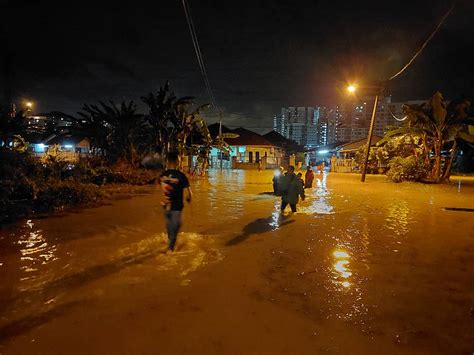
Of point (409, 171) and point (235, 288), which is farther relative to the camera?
point (409, 171)

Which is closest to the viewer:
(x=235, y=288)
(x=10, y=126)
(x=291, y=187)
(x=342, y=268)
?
→ (x=235, y=288)

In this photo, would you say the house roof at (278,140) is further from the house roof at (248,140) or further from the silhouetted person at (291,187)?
the silhouetted person at (291,187)

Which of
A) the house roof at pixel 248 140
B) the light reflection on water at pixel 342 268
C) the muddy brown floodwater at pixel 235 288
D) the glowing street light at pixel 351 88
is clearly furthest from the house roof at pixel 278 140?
the light reflection on water at pixel 342 268

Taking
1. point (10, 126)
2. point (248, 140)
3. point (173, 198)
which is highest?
point (248, 140)

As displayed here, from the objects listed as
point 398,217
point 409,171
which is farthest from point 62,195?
point 409,171

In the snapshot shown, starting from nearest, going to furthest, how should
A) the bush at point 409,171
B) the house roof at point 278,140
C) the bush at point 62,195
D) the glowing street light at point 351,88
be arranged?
the bush at point 62,195, the glowing street light at point 351,88, the bush at point 409,171, the house roof at point 278,140

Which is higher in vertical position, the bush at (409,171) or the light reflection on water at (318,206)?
the bush at (409,171)

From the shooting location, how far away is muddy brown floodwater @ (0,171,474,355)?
11.5 ft

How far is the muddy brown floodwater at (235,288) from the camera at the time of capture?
11.5 feet

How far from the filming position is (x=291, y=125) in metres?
124

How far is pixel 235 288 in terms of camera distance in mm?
4848

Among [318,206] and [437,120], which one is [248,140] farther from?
[318,206]

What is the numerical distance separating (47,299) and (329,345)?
3325mm

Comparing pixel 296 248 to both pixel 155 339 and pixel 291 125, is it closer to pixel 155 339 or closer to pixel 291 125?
pixel 155 339
